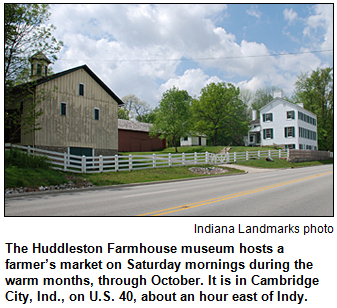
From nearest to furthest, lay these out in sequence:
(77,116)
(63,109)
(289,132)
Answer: (63,109)
(77,116)
(289,132)

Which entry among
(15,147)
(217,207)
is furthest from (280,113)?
(217,207)

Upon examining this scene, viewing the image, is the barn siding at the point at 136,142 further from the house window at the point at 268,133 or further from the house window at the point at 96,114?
the house window at the point at 96,114

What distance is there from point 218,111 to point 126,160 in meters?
36.6

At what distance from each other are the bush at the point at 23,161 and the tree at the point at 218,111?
38928 mm

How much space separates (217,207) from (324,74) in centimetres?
6645

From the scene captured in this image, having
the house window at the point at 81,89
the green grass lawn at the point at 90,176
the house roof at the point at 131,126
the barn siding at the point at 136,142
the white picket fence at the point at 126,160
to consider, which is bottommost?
the green grass lawn at the point at 90,176

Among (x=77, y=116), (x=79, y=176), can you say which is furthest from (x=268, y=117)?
(x=79, y=176)

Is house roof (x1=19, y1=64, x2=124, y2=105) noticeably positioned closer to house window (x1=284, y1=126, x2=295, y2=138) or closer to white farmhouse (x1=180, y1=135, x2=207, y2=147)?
house window (x1=284, y1=126, x2=295, y2=138)

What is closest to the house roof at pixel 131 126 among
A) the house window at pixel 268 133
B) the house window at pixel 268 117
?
the house window at pixel 268 133

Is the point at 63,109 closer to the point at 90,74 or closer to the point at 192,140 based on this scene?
the point at 90,74

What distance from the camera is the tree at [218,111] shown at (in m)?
56.0

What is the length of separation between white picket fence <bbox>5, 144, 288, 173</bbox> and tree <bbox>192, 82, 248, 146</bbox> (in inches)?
652

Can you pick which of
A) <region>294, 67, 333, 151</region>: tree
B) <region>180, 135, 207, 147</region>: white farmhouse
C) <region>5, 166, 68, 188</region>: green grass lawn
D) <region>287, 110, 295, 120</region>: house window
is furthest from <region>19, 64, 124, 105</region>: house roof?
<region>294, 67, 333, 151</region>: tree

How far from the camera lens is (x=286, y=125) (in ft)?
167
